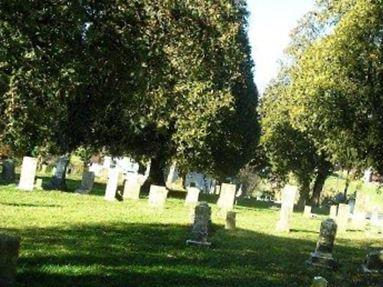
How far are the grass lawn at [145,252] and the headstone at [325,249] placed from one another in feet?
1.34

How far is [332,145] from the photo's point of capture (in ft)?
103

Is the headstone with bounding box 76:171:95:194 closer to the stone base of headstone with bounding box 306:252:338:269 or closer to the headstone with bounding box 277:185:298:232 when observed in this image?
the headstone with bounding box 277:185:298:232

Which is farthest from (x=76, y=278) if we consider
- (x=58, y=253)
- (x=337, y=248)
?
(x=337, y=248)

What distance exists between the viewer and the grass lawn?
431 inches

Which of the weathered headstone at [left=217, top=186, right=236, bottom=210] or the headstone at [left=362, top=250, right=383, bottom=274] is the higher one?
the weathered headstone at [left=217, top=186, right=236, bottom=210]

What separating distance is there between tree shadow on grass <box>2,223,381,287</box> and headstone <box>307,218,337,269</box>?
1.15 ft

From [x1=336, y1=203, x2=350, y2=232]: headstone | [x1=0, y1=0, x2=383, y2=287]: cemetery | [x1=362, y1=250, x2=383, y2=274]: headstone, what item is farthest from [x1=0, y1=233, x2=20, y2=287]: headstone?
[x1=336, y1=203, x2=350, y2=232]: headstone

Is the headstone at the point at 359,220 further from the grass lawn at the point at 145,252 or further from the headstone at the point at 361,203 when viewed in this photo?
the grass lawn at the point at 145,252

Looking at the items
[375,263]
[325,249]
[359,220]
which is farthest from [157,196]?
[375,263]

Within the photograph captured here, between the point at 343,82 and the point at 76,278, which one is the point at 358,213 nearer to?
the point at 343,82

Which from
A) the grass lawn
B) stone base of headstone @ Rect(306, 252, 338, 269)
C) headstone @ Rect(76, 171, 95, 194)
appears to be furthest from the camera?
headstone @ Rect(76, 171, 95, 194)

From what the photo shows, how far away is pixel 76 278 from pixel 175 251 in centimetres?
483

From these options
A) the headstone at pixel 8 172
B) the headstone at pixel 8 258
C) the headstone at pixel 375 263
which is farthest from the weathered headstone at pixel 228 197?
the headstone at pixel 8 258

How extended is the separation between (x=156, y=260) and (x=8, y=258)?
4818 mm
